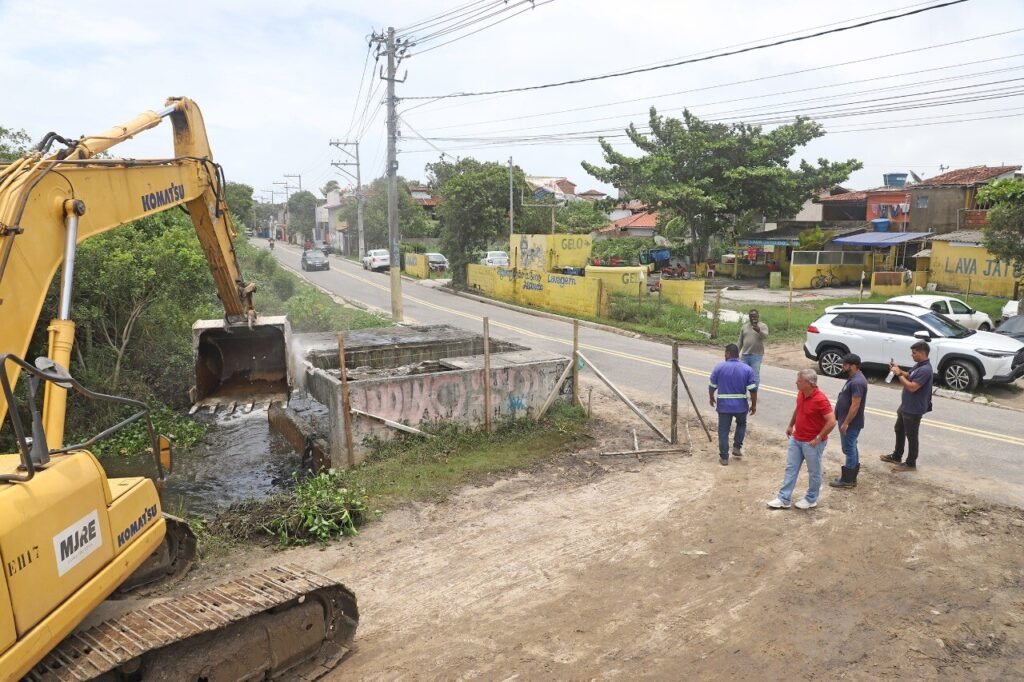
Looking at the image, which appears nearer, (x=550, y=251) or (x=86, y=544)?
(x=86, y=544)

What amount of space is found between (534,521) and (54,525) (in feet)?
17.1

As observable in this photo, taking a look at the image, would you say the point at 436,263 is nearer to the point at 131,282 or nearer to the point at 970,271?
the point at 970,271

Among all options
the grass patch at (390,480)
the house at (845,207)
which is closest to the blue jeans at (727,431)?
the grass patch at (390,480)

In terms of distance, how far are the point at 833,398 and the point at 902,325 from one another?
2943 mm

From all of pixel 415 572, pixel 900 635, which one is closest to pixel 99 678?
pixel 415 572

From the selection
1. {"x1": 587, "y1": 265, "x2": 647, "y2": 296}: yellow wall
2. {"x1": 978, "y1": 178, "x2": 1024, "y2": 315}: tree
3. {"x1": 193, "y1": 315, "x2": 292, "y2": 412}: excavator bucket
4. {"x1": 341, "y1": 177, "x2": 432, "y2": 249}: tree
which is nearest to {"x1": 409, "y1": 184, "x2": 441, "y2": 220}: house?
{"x1": 341, "y1": 177, "x2": 432, "y2": 249}: tree

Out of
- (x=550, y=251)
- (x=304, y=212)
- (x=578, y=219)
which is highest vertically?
(x=304, y=212)

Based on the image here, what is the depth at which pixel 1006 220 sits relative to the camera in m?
22.2

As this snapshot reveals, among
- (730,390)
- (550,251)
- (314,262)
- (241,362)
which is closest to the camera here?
(730,390)

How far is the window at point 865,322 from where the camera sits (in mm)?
15820

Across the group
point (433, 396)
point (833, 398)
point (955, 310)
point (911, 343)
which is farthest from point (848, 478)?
point (955, 310)

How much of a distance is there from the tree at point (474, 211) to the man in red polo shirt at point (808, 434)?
2851cm

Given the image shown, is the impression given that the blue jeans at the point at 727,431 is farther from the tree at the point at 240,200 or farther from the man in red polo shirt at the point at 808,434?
the tree at the point at 240,200

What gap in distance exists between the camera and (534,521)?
8.44 metres
